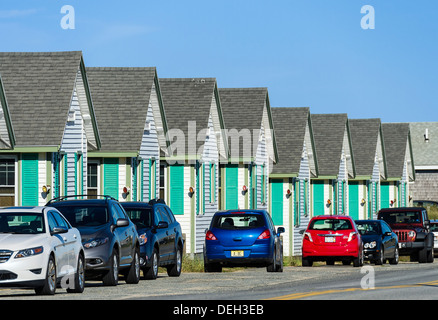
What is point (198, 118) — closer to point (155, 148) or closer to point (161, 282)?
point (155, 148)

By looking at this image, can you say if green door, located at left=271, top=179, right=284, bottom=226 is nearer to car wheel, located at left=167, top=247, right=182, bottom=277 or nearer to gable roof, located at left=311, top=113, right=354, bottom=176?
gable roof, located at left=311, top=113, right=354, bottom=176

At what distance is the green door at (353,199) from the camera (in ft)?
203

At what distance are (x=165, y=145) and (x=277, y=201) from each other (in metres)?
12.1

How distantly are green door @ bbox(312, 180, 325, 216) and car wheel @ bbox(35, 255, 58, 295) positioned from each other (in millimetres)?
38266

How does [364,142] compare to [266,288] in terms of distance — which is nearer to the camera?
[266,288]

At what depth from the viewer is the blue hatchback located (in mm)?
26812

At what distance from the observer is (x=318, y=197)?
56031 mm

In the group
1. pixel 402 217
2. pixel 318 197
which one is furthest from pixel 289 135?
pixel 402 217

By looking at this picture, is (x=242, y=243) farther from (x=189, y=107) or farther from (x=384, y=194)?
(x=384, y=194)

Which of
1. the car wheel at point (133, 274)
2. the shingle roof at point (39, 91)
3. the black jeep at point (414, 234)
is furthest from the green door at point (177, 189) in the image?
the car wheel at point (133, 274)

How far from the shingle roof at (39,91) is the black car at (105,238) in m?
8.67

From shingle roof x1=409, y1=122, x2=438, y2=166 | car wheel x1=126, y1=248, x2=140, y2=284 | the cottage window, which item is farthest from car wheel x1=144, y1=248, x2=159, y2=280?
shingle roof x1=409, y1=122, x2=438, y2=166

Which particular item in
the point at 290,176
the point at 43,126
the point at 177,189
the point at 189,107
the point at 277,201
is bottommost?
the point at 277,201
